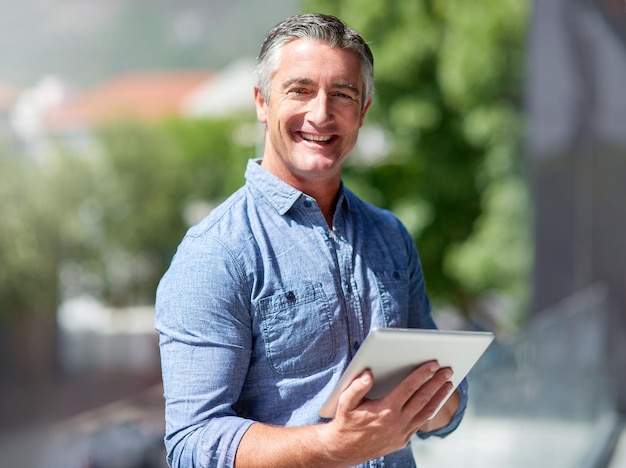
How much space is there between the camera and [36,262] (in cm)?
1521

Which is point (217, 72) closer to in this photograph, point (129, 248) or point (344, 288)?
point (129, 248)

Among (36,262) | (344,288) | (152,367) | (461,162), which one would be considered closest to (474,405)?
(344,288)

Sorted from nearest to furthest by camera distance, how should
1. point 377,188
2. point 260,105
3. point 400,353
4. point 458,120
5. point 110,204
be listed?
point 400,353 → point 260,105 → point 458,120 → point 377,188 → point 110,204

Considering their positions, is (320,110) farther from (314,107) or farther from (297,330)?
(297,330)

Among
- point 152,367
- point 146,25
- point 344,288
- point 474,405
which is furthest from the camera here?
point 146,25

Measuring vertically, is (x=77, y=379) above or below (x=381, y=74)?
below

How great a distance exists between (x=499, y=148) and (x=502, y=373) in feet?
25.5

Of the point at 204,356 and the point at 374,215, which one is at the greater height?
Result: the point at 374,215

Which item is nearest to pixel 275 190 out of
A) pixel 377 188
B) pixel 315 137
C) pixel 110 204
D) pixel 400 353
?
pixel 315 137

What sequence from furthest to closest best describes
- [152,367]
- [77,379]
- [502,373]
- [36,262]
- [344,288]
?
[152,367] → [77,379] → [36,262] → [502,373] → [344,288]

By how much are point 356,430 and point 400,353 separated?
99mm

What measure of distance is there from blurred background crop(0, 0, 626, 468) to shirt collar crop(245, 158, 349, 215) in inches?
68.1

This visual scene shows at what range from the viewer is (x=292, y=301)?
1.22 meters

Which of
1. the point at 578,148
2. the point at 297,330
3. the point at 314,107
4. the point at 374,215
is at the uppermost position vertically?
the point at 578,148
